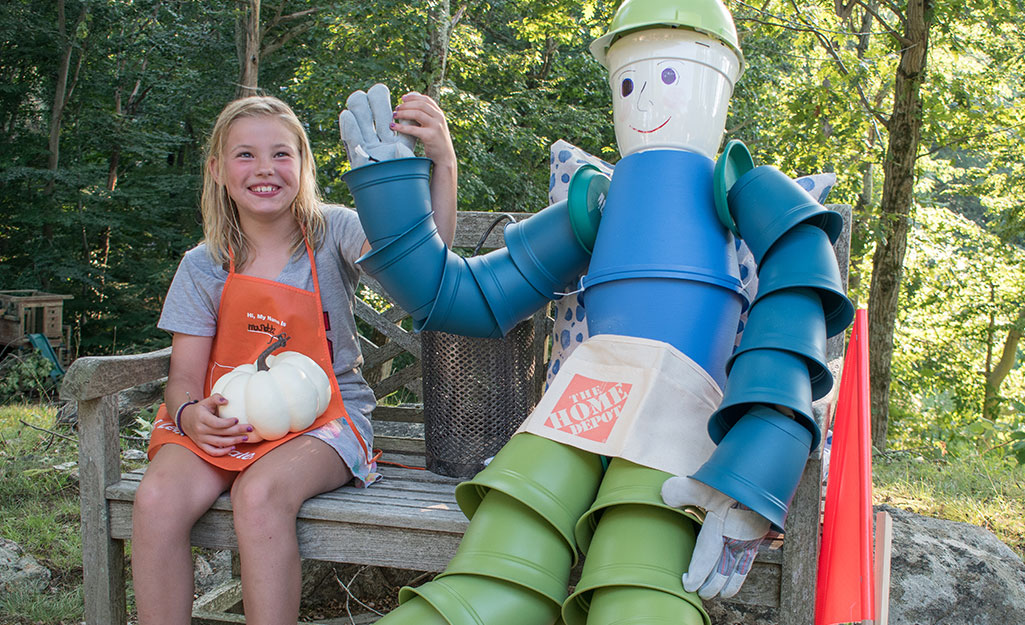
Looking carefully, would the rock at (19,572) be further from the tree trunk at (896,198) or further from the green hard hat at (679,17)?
the tree trunk at (896,198)

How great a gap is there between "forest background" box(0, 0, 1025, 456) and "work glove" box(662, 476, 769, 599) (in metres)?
3.51

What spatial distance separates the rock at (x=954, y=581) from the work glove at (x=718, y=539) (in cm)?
132

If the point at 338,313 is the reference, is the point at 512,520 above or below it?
below

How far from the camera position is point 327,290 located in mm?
2064

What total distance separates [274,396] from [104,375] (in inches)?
16.7

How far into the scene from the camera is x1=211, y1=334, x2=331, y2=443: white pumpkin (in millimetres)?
1746

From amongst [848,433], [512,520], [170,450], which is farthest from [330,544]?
[848,433]

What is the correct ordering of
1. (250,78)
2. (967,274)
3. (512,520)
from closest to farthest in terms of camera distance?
(512,520), (250,78), (967,274)

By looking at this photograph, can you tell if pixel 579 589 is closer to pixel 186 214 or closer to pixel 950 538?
pixel 950 538

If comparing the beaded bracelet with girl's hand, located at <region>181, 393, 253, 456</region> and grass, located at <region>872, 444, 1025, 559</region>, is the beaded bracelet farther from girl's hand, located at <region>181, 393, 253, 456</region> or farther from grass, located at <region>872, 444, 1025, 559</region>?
grass, located at <region>872, 444, 1025, 559</region>

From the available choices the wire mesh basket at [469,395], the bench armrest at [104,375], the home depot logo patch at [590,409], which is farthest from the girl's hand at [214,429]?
the home depot logo patch at [590,409]

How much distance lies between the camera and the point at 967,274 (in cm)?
886

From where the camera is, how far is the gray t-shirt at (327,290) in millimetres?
1995

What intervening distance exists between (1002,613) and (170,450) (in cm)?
226
